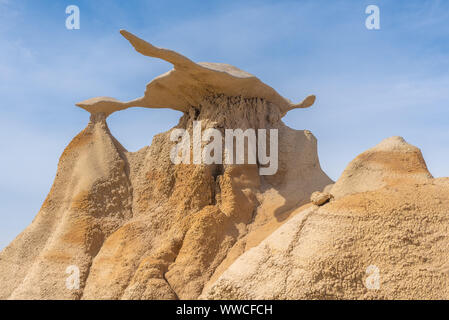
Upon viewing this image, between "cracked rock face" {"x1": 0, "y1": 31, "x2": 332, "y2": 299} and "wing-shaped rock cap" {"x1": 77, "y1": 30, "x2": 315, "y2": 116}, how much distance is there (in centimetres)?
2

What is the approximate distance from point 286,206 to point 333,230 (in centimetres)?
276

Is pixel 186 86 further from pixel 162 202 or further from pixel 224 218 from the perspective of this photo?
pixel 224 218

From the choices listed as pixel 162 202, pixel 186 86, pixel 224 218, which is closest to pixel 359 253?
pixel 224 218

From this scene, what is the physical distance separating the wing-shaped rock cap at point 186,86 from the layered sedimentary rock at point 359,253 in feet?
11.6

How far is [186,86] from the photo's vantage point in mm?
10008

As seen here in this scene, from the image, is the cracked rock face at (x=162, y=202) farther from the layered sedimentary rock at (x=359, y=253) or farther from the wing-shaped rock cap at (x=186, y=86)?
the layered sedimentary rock at (x=359, y=253)

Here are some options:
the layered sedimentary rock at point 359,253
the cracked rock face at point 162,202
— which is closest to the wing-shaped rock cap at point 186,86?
the cracked rock face at point 162,202

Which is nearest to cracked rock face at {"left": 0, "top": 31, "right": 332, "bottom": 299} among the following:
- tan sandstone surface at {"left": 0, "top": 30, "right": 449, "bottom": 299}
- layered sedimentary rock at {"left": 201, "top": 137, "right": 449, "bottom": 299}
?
tan sandstone surface at {"left": 0, "top": 30, "right": 449, "bottom": 299}

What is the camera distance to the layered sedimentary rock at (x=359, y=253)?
600 cm

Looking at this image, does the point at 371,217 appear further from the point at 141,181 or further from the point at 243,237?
the point at 141,181

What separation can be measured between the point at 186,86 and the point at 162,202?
2.37 m

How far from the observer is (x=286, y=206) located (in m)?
9.18

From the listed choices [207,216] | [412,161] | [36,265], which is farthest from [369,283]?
[36,265]

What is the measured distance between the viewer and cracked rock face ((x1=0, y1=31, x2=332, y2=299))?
8.31 m
